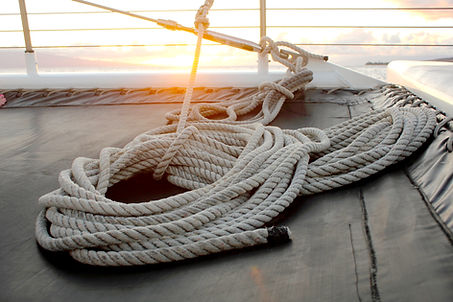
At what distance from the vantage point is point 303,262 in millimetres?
919

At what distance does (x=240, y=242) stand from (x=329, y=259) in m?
0.18

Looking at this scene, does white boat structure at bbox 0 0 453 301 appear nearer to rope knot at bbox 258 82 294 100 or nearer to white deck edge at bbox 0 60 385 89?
rope knot at bbox 258 82 294 100

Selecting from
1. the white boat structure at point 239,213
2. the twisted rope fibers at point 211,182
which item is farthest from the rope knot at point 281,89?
the twisted rope fibers at point 211,182

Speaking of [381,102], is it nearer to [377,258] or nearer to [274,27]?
[274,27]

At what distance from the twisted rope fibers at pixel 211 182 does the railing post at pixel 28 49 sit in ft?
6.69

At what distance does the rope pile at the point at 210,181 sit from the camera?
38.4 inches

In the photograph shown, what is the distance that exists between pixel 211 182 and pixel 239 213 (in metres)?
0.21

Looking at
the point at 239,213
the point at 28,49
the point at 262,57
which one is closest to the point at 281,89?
the point at 262,57

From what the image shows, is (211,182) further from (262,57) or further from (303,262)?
(262,57)

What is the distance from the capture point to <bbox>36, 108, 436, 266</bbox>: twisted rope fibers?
976 millimetres

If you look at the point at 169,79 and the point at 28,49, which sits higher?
the point at 28,49

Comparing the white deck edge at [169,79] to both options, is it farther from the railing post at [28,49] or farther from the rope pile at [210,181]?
the rope pile at [210,181]

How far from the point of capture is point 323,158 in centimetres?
132

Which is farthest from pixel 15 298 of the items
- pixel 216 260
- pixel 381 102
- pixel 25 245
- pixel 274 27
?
pixel 274 27
